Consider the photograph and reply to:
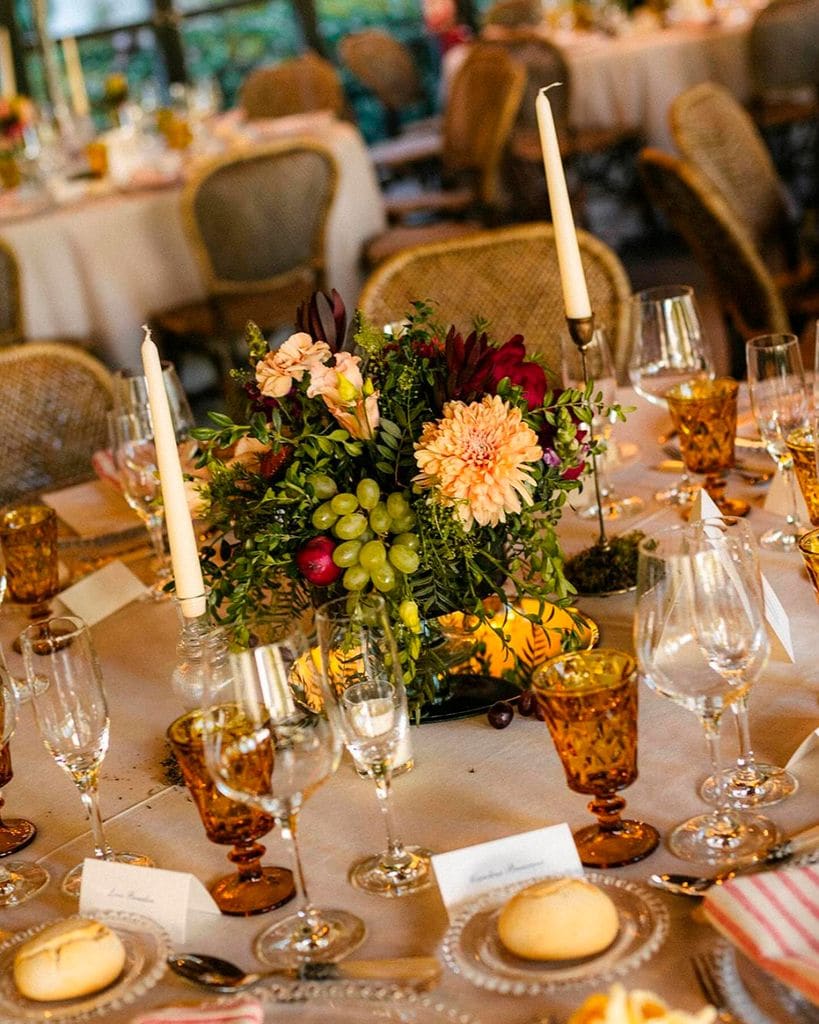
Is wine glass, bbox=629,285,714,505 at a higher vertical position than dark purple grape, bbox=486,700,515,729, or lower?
higher

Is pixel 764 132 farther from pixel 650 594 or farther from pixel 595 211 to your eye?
pixel 650 594

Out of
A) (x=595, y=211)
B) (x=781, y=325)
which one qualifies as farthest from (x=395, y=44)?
(x=781, y=325)

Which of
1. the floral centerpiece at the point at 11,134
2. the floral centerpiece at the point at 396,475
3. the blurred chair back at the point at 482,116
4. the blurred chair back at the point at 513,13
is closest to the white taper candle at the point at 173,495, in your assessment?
the floral centerpiece at the point at 396,475

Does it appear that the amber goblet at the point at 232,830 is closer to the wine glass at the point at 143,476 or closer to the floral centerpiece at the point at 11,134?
the wine glass at the point at 143,476

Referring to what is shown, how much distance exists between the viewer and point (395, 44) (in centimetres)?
792

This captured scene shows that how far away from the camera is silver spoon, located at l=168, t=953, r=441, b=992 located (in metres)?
0.94

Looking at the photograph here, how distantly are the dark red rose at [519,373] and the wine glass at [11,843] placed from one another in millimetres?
472

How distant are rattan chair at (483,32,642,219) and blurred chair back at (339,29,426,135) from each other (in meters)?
1.68

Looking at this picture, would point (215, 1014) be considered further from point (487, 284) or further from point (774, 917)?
point (487, 284)

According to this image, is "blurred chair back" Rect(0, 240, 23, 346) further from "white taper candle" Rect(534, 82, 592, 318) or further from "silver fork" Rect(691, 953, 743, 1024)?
"silver fork" Rect(691, 953, 743, 1024)

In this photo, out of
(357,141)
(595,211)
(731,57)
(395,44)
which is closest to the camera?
(357,141)

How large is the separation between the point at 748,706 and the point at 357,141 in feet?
13.8

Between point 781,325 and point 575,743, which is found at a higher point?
point 575,743

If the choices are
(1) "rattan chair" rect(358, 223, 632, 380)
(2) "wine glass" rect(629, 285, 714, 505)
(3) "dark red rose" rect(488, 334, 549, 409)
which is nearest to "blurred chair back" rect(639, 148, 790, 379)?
(1) "rattan chair" rect(358, 223, 632, 380)
